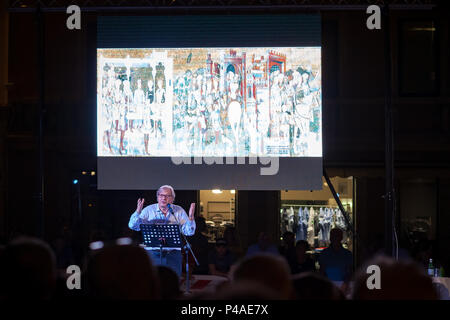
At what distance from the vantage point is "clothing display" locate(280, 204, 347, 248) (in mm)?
10914

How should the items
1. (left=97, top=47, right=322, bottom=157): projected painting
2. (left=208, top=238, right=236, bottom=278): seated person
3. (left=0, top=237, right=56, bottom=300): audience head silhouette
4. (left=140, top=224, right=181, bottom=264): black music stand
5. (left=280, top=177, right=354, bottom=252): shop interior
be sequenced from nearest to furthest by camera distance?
(left=0, top=237, right=56, bottom=300): audience head silhouette
(left=140, top=224, right=181, bottom=264): black music stand
(left=208, top=238, right=236, bottom=278): seated person
(left=97, top=47, right=322, bottom=157): projected painting
(left=280, top=177, right=354, bottom=252): shop interior

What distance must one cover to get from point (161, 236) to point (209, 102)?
2.77 m

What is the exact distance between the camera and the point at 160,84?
860cm

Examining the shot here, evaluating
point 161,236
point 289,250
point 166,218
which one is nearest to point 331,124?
point 289,250

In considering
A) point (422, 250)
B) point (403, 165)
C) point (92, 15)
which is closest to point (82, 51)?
point (92, 15)

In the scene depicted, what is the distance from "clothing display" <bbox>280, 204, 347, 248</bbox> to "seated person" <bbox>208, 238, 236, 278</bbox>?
11.2ft

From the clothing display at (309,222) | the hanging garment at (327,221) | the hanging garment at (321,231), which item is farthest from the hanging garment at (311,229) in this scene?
the hanging garment at (327,221)

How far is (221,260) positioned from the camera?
769 cm

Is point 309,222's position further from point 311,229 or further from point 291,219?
point 291,219

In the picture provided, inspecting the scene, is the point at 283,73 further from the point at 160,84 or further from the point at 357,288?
the point at 357,288

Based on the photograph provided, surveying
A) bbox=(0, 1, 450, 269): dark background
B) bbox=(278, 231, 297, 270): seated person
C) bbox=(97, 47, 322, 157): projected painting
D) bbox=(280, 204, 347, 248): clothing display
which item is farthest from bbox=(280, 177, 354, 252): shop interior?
bbox=(97, 47, 322, 157): projected painting

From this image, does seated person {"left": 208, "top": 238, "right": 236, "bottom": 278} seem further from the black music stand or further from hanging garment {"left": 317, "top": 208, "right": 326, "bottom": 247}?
hanging garment {"left": 317, "top": 208, "right": 326, "bottom": 247}

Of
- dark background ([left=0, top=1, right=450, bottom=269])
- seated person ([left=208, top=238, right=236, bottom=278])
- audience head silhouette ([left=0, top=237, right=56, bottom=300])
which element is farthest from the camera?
dark background ([left=0, top=1, right=450, bottom=269])

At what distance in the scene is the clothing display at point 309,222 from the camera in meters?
10.9
